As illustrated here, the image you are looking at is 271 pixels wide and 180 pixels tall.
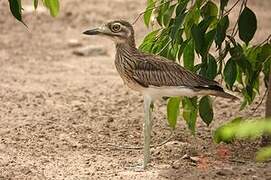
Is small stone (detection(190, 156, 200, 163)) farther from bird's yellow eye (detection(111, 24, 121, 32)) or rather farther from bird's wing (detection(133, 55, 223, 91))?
bird's yellow eye (detection(111, 24, 121, 32))

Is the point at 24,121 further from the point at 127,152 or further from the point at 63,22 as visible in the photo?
the point at 63,22

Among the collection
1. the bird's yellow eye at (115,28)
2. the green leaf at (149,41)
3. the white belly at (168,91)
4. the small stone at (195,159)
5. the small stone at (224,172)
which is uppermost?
the bird's yellow eye at (115,28)

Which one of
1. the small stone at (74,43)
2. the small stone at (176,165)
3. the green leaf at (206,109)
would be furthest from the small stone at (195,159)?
the small stone at (74,43)

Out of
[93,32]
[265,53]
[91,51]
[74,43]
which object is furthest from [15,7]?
[74,43]

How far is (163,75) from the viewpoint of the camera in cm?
496

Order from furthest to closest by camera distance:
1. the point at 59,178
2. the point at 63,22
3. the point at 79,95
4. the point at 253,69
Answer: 1. the point at 63,22
2. the point at 79,95
3. the point at 253,69
4. the point at 59,178

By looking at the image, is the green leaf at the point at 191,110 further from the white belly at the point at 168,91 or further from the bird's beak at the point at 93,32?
the bird's beak at the point at 93,32

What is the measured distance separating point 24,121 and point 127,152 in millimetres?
1325

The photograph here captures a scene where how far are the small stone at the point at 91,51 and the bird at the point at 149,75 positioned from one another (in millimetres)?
4765

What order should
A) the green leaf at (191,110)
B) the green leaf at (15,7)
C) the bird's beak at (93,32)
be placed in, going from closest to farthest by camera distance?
1. the green leaf at (15,7)
2. the bird's beak at (93,32)
3. the green leaf at (191,110)

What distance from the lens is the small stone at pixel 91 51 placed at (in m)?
9.91

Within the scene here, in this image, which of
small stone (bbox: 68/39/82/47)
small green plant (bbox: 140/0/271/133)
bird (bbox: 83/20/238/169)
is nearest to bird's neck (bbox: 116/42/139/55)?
bird (bbox: 83/20/238/169)

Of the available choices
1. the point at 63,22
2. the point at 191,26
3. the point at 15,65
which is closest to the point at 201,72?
the point at 191,26

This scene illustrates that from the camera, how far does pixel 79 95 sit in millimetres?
7836
